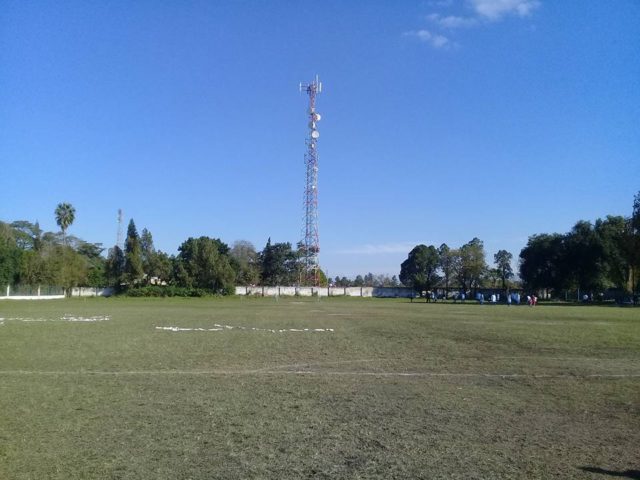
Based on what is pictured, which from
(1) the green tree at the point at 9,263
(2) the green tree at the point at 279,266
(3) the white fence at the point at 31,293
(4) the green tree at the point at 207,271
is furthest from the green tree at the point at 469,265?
(1) the green tree at the point at 9,263

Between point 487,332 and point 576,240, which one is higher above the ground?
point 576,240

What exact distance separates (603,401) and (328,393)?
464 centimetres

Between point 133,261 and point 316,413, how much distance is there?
321ft

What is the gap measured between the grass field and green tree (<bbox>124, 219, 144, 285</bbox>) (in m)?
87.1

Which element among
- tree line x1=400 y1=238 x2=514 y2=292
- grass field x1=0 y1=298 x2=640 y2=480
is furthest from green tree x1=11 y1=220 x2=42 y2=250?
grass field x1=0 y1=298 x2=640 y2=480

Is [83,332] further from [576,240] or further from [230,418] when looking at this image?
[576,240]

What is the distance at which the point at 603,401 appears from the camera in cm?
964

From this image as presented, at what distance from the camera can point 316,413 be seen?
8.52 meters

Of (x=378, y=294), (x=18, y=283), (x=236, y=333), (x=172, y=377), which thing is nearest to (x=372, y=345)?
(x=236, y=333)

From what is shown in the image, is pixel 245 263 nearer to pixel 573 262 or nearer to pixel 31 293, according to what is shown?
pixel 31 293

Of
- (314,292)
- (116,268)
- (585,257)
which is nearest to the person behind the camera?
(585,257)

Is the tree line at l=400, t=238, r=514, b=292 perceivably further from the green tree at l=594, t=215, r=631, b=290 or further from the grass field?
the grass field

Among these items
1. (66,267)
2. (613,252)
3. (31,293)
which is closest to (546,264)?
(613,252)

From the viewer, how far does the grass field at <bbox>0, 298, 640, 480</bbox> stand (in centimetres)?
606
